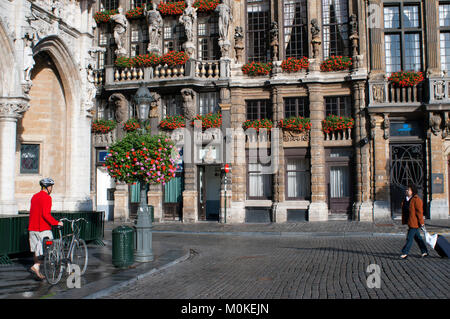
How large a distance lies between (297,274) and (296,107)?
620 inches

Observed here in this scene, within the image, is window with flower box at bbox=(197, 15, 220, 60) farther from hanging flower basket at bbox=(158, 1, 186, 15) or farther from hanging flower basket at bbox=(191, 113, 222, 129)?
hanging flower basket at bbox=(191, 113, 222, 129)

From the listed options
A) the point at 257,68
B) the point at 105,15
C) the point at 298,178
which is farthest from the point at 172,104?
the point at 298,178

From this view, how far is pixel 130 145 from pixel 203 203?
1356 cm

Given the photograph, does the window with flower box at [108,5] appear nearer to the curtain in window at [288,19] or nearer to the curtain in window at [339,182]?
the curtain in window at [288,19]

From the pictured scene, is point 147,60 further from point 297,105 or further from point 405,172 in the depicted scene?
point 405,172

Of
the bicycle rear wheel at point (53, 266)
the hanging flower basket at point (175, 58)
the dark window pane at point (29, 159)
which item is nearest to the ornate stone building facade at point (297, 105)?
the hanging flower basket at point (175, 58)

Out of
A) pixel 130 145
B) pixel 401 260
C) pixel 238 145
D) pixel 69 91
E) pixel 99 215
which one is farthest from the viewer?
pixel 238 145

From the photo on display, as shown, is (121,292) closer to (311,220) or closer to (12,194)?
(12,194)

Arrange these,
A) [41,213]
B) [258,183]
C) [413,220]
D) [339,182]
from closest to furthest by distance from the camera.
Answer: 1. [41,213]
2. [413,220]
3. [339,182]
4. [258,183]

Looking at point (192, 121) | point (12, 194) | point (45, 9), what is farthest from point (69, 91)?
point (192, 121)

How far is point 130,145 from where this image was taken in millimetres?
12148

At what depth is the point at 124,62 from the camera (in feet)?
85.8

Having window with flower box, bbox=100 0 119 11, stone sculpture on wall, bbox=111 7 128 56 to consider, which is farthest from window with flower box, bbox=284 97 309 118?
window with flower box, bbox=100 0 119 11

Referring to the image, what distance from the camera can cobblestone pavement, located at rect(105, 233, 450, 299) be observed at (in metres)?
7.82
